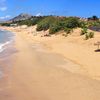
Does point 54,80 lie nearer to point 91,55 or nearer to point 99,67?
point 99,67

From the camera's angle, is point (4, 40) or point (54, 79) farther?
point (4, 40)

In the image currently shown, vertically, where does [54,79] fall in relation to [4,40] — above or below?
above

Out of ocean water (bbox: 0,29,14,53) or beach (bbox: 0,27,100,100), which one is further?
ocean water (bbox: 0,29,14,53)

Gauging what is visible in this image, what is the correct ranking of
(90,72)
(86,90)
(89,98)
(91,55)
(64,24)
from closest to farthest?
(89,98)
(86,90)
(90,72)
(91,55)
(64,24)

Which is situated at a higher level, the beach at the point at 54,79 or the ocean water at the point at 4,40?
the beach at the point at 54,79

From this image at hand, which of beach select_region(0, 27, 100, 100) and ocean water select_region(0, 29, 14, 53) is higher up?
beach select_region(0, 27, 100, 100)

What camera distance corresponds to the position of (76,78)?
1484cm

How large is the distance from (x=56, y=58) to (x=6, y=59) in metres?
3.80

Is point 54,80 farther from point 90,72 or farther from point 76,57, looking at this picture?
point 76,57

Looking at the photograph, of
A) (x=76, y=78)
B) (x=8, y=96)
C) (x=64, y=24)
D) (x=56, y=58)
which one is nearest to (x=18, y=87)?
(x=8, y=96)

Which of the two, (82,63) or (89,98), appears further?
(82,63)

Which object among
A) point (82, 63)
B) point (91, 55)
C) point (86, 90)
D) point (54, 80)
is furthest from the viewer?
A: point (91, 55)

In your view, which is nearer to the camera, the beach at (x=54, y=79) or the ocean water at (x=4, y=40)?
the beach at (x=54, y=79)

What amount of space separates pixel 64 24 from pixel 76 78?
32.3 meters
